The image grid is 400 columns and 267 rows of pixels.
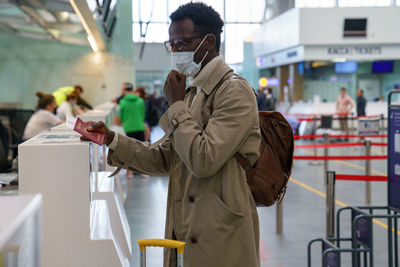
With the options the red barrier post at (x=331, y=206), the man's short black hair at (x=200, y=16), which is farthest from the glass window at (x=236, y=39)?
the man's short black hair at (x=200, y=16)

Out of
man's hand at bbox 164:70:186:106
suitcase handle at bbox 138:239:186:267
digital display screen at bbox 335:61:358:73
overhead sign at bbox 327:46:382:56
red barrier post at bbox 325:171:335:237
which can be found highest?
overhead sign at bbox 327:46:382:56

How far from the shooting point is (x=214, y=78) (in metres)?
2.42

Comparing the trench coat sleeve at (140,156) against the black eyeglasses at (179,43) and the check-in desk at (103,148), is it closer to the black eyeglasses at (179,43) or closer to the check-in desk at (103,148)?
the black eyeglasses at (179,43)

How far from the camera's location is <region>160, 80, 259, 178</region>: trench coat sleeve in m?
2.20

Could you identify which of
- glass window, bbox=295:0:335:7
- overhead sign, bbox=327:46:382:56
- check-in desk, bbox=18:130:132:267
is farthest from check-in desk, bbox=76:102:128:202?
glass window, bbox=295:0:335:7

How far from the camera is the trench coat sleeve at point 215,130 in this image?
86.6 inches

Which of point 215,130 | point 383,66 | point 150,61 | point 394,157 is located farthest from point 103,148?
point 150,61

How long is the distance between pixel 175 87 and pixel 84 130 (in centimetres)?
50

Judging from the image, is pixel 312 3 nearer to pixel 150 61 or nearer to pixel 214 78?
pixel 150 61

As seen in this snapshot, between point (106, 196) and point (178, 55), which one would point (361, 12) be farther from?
point (178, 55)

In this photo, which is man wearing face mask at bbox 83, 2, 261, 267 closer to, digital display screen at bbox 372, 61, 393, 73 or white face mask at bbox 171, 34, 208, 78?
white face mask at bbox 171, 34, 208, 78

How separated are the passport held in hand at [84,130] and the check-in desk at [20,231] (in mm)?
1437

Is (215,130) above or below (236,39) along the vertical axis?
below

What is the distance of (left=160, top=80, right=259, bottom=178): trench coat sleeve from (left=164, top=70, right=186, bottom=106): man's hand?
4 cm
